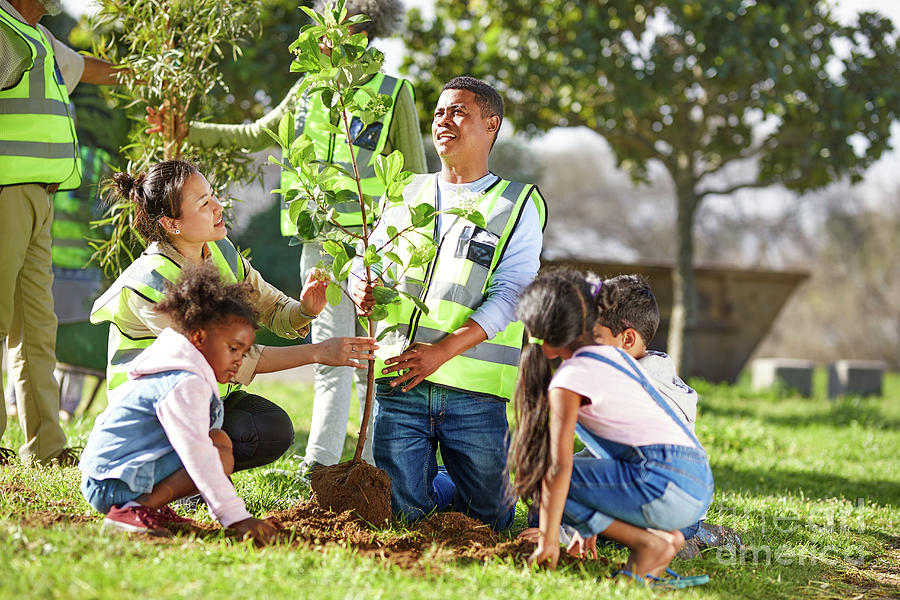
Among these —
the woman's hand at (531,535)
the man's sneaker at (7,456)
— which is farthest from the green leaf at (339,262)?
the man's sneaker at (7,456)

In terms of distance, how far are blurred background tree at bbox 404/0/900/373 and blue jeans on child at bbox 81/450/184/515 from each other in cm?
499

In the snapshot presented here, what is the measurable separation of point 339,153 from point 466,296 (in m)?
1.04

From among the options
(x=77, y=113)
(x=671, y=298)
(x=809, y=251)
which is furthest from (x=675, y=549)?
(x=809, y=251)

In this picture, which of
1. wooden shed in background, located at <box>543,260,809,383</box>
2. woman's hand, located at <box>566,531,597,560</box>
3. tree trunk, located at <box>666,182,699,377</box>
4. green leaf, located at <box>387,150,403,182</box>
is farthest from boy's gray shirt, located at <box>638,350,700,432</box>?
wooden shed in background, located at <box>543,260,809,383</box>

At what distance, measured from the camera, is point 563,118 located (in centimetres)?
838

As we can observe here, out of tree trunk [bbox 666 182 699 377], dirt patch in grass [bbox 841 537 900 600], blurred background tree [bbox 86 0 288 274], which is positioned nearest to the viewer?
dirt patch in grass [bbox 841 537 900 600]

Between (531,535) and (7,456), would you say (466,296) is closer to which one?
(531,535)

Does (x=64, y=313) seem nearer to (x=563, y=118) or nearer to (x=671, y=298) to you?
(x=563, y=118)

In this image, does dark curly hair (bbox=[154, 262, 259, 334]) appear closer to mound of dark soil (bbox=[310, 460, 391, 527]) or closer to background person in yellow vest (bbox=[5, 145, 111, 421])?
mound of dark soil (bbox=[310, 460, 391, 527])

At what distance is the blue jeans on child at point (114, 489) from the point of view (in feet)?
8.68

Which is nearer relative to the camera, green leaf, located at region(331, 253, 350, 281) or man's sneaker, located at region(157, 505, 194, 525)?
man's sneaker, located at region(157, 505, 194, 525)

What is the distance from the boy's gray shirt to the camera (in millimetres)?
3225

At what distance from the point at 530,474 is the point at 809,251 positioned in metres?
23.9

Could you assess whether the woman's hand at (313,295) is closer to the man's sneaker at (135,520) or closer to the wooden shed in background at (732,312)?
the man's sneaker at (135,520)
